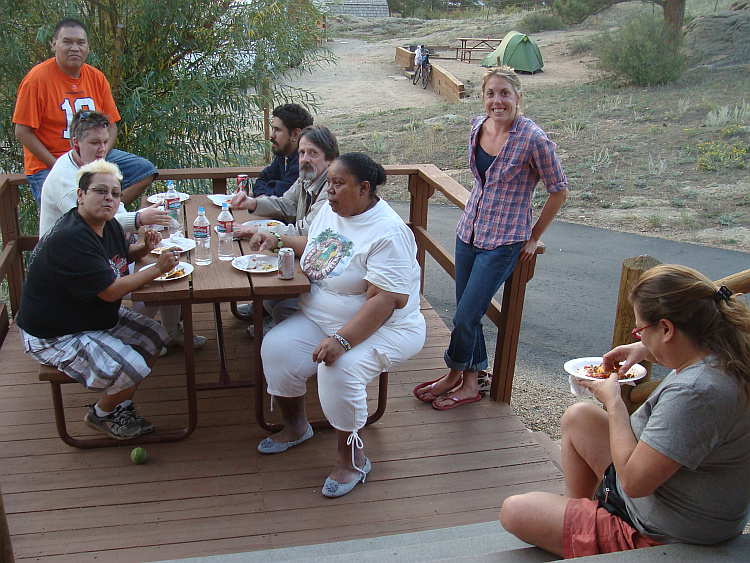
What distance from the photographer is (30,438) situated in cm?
287

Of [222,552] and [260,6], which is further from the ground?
[260,6]

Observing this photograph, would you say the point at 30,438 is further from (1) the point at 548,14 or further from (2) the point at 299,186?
(1) the point at 548,14

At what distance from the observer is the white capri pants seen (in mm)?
2541

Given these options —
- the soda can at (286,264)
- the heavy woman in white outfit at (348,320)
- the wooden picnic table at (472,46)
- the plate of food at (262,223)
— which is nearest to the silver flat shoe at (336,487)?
the heavy woman in white outfit at (348,320)

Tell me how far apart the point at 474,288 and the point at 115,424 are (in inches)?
63.0

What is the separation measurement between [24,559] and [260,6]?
489 cm

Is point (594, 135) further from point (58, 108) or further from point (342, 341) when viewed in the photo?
point (342, 341)

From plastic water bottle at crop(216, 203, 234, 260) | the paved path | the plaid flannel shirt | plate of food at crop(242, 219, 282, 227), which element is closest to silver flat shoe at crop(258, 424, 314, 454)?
plastic water bottle at crop(216, 203, 234, 260)

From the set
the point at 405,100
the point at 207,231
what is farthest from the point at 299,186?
the point at 405,100

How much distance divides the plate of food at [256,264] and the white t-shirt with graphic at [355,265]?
133 mm

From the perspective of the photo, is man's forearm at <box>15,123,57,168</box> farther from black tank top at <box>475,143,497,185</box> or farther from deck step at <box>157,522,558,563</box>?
deck step at <box>157,522,558,563</box>

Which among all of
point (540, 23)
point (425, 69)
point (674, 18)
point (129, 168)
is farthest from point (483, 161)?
point (540, 23)

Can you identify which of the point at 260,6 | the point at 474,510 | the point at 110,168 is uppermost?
the point at 260,6

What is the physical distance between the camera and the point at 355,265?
2.69m
